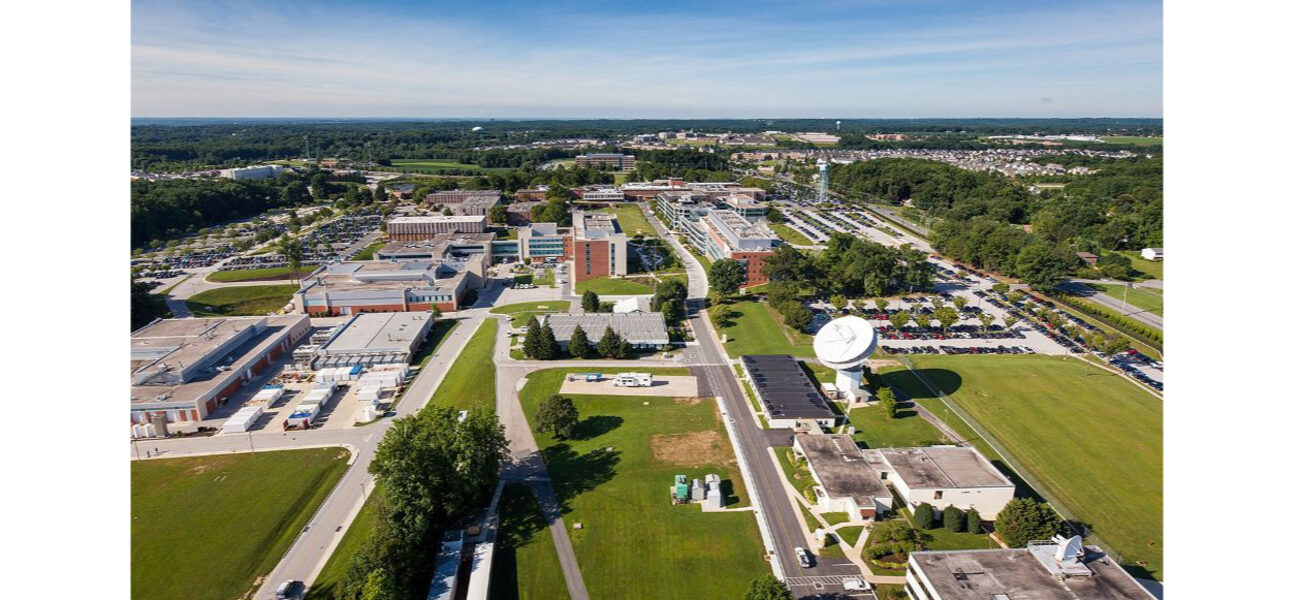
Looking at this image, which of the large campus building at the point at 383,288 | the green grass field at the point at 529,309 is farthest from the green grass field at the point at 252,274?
the green grass field at the point at 529,309

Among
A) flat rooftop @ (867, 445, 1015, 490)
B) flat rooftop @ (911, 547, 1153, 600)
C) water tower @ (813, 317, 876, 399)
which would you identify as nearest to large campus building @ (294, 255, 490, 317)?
water tower @ (813, 317, 876, 399)

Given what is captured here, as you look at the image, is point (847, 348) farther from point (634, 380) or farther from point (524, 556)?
point (524, 556)

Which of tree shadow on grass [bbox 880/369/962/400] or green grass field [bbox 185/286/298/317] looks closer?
tree shadow on grass [bbox 880/369/962/400]

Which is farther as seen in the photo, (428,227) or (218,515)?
(428,227)

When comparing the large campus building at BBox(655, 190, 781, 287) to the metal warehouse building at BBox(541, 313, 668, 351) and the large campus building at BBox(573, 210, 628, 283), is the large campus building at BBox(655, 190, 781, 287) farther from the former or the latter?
the metal warehouse building at BBox(541, 313, 668, 351)

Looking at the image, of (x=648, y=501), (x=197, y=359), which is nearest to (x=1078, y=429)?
(x=648, y=501)
